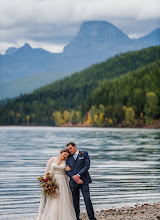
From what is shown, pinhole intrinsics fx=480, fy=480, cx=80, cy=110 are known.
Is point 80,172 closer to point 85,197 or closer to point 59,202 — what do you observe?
point 85,197

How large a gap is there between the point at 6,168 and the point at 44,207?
66.8 feet

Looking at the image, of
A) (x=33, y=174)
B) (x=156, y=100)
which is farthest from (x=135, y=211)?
A: (x=156, y=100)

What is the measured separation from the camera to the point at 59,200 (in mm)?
14453

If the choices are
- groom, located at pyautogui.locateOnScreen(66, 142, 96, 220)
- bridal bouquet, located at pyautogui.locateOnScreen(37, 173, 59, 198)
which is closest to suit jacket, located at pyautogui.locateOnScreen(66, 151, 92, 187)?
groom, located at pyautogui.locateOnScreen(66, 142, 96, 220)

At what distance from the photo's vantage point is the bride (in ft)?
46.8

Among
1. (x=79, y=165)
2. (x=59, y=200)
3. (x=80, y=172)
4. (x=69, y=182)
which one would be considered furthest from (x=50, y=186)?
(x=79, y=165)

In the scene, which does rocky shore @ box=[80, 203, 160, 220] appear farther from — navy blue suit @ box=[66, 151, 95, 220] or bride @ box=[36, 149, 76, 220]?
bride @ box=[36, 149, 76, 220]

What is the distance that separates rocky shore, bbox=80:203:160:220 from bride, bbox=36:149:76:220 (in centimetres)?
163

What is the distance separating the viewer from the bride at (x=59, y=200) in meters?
14.3

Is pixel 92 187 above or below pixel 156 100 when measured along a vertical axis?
below

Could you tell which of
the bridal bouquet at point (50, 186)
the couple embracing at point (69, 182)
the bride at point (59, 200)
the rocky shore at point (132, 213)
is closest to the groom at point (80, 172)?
the couple embracing at point (69, 182)

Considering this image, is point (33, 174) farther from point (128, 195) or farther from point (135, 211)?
point (135, 211)

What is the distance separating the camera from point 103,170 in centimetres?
3272

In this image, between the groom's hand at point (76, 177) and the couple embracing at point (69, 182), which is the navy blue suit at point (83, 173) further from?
the groom's hand at point (76, 177)
